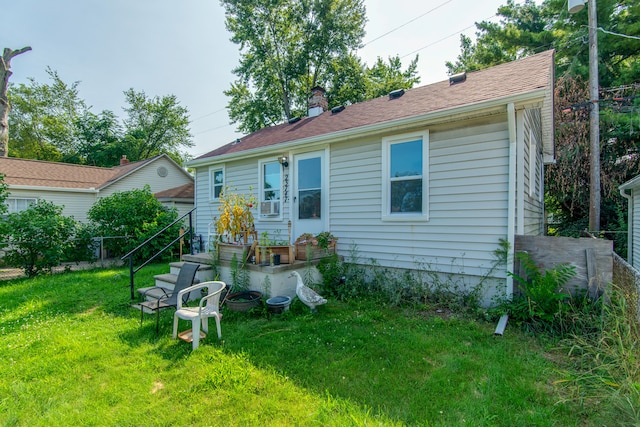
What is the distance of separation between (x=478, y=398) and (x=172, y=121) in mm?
29961

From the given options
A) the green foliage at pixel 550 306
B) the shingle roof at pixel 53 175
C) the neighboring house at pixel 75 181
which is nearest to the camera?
the green foliage at pixel 550 306

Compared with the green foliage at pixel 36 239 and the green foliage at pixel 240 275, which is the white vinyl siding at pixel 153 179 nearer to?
the green foliage at pixel 36 239

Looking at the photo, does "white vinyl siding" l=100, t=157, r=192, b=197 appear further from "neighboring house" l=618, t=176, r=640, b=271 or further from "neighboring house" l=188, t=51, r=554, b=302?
"neighboring house" l=618, t=176, r=640, b=271

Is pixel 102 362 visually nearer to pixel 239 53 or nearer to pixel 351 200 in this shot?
pixel 351 200

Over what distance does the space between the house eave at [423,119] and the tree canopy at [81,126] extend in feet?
77.3

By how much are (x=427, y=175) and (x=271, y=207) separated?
3827 mm

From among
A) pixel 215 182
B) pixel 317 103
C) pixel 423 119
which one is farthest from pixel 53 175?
pixel 423 119

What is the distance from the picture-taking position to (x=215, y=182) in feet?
29.8

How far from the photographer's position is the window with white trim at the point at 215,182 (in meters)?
8.96

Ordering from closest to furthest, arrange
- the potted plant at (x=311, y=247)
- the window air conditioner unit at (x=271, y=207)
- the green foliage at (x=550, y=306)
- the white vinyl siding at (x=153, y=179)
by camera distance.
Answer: the green foliage at (x=550, y=306) < the potted plant at (x=311, y=247) < the window air conditioner unit at (x=271, y=207) < the white vinyl siding at (x=153, y=179)

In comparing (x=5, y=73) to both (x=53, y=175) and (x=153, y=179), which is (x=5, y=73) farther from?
(x=153, y=179)

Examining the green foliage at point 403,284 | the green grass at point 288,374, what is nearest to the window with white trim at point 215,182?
the green foliage at point 403,284

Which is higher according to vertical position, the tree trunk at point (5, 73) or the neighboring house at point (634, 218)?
the tree trunk at point (5, 73)

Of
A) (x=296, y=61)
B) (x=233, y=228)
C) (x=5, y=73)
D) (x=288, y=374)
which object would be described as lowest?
(x=288, y=374)
